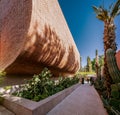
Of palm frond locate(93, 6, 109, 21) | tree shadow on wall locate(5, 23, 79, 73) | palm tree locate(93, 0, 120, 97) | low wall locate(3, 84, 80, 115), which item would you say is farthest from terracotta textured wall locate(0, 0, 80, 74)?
palm tree locate(93, 0, 120, 97)

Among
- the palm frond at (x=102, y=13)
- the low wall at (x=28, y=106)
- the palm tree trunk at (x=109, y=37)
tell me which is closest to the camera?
the low wall at (x=28, y=106)

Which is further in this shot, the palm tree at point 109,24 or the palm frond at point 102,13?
the palm frond at point 102,13

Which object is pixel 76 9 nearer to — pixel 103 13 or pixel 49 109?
pixel 103 13

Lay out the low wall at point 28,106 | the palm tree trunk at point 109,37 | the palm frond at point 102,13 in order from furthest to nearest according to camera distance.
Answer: the palm frond at point 102,13, the palm tree trunk at point 109,37, the low wall at point 28,106

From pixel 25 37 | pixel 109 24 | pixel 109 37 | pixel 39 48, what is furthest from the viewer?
pixel 39 48

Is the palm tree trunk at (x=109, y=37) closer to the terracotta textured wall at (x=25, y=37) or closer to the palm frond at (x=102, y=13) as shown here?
the palm frond at (x=102, y=13)

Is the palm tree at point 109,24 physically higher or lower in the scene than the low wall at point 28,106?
higher

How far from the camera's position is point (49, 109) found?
4.36m

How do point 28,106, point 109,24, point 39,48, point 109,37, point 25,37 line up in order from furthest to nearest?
point 39,48
point 109,24
point 109,37
point 25,37
point 28,106

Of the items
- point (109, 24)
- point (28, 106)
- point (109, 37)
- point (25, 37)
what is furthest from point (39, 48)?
point (28, 106)

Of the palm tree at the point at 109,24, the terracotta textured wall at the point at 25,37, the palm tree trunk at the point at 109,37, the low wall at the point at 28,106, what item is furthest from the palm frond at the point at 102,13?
the low wall at the point at 28,106

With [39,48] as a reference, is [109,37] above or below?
Answer: above

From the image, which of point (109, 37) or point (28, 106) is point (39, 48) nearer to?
point (109, 37)

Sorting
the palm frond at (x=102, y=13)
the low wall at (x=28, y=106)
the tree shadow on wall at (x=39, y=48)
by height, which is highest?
the palm frond at (x=102, y=13)
